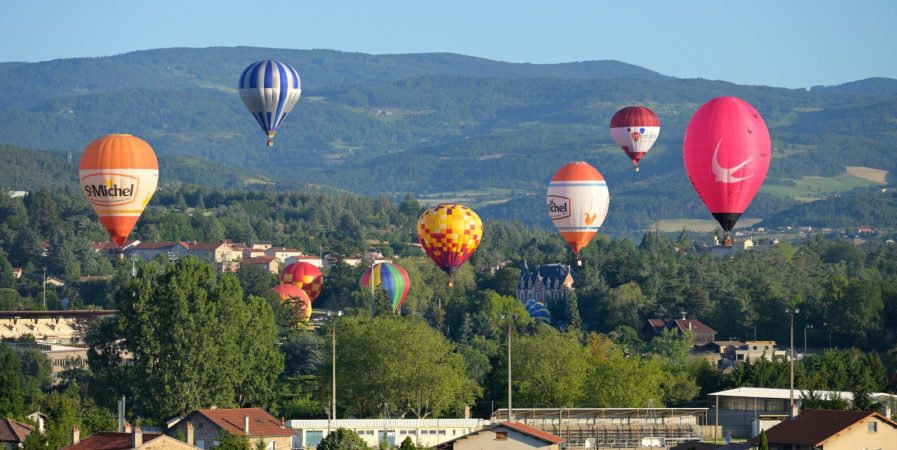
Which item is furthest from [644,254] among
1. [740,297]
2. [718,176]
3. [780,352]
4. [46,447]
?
[46,447]

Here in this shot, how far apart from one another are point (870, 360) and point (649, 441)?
20810 mm

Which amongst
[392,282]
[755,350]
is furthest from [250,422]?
[392,282]

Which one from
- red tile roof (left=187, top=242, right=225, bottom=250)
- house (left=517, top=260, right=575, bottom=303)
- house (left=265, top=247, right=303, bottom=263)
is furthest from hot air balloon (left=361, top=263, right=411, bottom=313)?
red tile roof (left=187, top=242, right=225, bottom=250)

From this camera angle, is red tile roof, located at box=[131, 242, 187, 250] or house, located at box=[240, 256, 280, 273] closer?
house, located at box=[240, 256, 280, 273]

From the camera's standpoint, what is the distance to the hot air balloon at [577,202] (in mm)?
81000

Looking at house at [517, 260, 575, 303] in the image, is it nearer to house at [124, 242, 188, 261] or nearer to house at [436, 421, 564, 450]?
house at [124, 242, 188, 261]

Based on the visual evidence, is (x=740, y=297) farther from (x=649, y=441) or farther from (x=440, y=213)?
(x=649, y=441)

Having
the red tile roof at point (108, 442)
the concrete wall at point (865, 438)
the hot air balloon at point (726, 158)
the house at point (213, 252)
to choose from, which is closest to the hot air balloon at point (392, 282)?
the house at point (213, 252)

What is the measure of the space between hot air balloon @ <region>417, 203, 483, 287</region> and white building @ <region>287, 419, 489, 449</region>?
21.9m

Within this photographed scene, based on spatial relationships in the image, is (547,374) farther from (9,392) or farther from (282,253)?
(282,253)

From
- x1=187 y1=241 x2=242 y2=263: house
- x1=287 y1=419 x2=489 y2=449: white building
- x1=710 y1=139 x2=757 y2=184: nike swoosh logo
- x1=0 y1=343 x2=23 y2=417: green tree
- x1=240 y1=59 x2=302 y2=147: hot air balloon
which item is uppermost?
x1=240 y1=59 x2=302 y2=147: hot air balloon

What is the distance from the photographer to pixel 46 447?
156ft

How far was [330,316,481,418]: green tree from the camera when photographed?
66.4 meters

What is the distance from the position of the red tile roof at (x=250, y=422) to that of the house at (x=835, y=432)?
1405 cm
